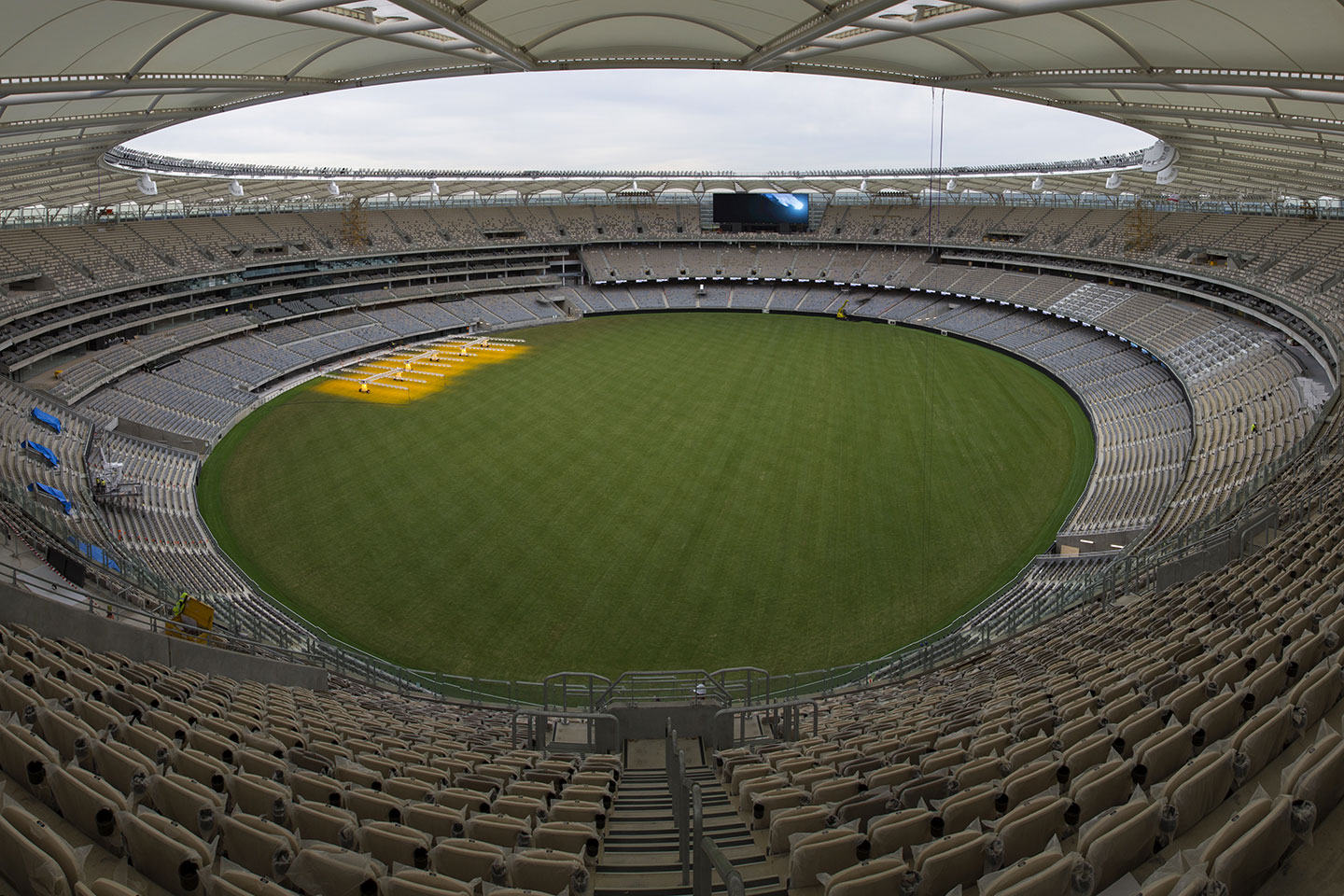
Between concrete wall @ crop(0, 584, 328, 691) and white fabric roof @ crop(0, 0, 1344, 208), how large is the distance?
9429mm

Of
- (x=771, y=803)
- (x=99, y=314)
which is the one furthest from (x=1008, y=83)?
(x=99, y=314)

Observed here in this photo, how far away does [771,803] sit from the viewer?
8016 millimetres

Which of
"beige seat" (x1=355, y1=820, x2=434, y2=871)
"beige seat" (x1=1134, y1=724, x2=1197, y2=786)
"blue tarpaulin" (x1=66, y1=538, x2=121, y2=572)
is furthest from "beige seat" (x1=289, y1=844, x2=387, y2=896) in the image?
"blue tarpaulin" (x1=66, y1=538, x2=121, y2=572)

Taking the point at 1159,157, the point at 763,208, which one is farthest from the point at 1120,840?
the point at 763,208

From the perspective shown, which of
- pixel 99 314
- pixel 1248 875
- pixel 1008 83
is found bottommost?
pixel 1248 875

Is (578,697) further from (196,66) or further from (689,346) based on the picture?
(689,346)

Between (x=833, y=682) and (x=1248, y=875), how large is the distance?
1371cm

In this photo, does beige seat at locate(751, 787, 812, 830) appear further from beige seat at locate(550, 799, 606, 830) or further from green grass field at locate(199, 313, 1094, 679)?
green grass field at locate(199, 313, 1094, 679)

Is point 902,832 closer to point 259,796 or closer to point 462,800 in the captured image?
point 462,800

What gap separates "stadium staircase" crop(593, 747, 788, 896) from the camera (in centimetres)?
697

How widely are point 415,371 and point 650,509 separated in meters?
25.6

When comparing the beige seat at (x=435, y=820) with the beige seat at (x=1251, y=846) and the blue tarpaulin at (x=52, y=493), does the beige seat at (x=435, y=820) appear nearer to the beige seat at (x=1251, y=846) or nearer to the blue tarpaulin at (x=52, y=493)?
the beige seat at (x=1251, y=846)

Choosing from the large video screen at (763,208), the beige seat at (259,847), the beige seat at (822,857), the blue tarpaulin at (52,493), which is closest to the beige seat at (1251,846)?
the beige seat at (822,857)

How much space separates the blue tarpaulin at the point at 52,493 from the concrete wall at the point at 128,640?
456 inches
